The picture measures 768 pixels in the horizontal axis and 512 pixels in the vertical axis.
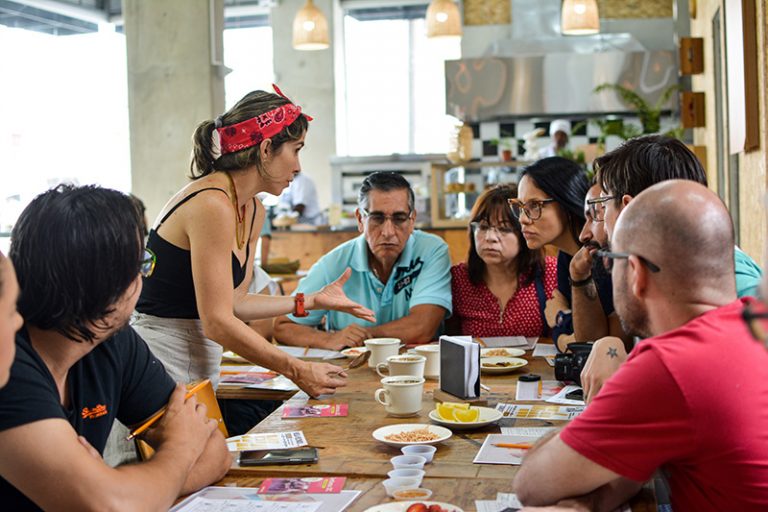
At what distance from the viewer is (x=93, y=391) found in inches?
69.9

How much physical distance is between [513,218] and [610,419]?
7.57 feet

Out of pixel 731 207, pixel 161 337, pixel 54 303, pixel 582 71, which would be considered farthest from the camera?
pixel 582 71

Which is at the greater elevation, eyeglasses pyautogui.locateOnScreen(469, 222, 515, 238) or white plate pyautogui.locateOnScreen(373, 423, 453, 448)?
eyeglasses pyautogui.locateOnScreen(469, 222, 515, 238)

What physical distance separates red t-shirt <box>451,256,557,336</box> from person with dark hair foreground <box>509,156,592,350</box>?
9.4 inches

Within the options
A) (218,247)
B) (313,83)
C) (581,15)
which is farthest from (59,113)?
(218,247)

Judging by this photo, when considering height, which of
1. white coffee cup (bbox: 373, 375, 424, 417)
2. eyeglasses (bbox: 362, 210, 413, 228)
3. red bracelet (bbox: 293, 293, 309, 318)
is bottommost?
white coffee cup (bbox: 373, 375, 424, 417)

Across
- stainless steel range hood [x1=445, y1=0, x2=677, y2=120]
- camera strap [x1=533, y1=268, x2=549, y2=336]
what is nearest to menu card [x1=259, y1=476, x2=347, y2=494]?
camera strap [x1=533, y1=268, x2=549, y2=336]

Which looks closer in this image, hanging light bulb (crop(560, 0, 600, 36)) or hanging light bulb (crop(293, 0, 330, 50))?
hanging light bulb (crop(560, 0, 600, 36))

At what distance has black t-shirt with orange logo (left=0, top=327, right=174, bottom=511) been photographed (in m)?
1.45

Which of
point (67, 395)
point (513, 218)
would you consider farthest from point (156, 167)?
point (67, 395)

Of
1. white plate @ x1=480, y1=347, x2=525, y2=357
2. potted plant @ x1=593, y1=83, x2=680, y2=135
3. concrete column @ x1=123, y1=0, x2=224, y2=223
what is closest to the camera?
white plate @ x1=480, y1=347, x2=525, y2=357

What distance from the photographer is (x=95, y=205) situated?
1563 mm

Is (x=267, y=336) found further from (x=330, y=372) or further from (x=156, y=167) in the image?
(x=156, y=167)

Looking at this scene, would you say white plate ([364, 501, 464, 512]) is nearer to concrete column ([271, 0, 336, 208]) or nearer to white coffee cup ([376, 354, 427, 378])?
white coffee cup ([376, 354, 427, 378])
